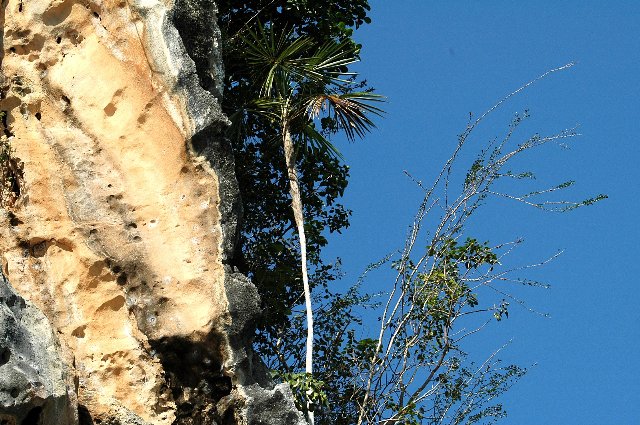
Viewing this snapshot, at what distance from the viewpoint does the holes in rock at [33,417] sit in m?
6.81

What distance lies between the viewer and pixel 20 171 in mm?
8578

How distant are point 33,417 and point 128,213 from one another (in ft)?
6.26

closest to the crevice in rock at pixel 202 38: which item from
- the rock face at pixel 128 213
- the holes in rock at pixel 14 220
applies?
the rock face at pixel 128 213

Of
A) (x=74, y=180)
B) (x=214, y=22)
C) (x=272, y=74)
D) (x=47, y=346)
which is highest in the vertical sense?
(x=272, y=74)

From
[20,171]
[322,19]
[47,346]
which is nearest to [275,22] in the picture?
[322,19]

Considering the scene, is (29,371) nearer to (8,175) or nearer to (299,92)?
(8,175)

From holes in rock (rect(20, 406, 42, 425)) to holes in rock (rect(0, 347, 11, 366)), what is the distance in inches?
12.0

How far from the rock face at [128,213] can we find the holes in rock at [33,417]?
3.04 ft

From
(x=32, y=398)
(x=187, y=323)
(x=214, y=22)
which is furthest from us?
(x=214, y=22)

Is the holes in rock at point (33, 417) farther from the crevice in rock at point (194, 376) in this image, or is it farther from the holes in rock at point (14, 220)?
the holes in rock at point (14, 220)

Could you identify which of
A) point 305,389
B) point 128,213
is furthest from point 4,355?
point 305,389

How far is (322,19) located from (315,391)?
4679 millimetres

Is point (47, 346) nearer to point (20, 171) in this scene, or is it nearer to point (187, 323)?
point (187, 323)

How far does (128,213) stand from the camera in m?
8.41
